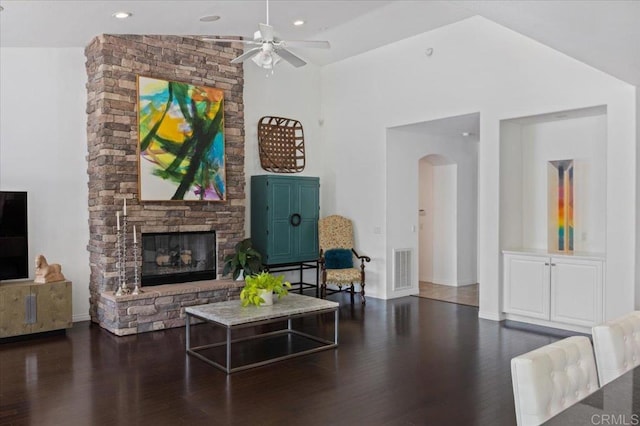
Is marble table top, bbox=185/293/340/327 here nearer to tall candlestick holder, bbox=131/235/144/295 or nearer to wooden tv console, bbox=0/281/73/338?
tall candlestick holder, bbox=131/235/144/295

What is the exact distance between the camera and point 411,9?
6.70 m

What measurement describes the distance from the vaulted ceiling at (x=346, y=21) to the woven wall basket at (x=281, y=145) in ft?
4.18

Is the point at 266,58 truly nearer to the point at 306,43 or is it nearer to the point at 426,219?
the point at 306,43

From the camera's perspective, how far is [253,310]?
16.3ft

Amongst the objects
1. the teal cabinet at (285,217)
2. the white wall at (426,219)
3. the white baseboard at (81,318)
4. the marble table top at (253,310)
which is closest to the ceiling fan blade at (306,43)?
the marble table top at (253,310)

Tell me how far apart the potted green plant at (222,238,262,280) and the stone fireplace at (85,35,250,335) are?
0.20 metres

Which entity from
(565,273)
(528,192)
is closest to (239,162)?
(528,192)

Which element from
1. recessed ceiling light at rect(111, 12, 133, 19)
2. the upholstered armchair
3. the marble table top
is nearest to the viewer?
the marble table top

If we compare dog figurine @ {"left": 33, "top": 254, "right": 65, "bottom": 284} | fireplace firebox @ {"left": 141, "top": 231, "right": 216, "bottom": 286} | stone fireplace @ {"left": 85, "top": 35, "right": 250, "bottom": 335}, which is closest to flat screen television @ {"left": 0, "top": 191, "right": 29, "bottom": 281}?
dog figurine @ {"left": 33, "top": 254, "right": 65, "bottom": 284}

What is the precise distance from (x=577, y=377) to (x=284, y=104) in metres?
7.20

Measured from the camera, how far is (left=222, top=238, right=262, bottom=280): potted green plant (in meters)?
6.93

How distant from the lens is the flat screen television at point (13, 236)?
5699mm

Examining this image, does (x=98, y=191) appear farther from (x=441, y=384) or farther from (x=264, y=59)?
(x=441, y=384)

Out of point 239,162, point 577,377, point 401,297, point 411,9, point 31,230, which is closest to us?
point 577,377
